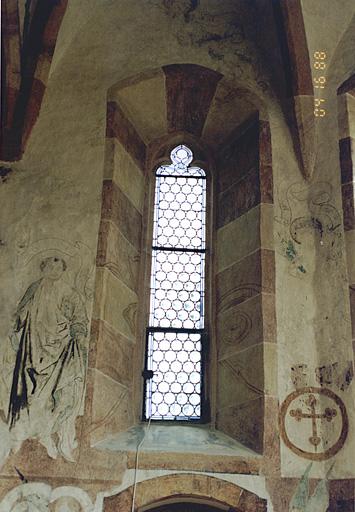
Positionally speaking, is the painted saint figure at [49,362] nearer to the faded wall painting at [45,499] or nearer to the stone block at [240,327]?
the faded wall painting at [45,499]

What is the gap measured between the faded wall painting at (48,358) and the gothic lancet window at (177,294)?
90 centimetres

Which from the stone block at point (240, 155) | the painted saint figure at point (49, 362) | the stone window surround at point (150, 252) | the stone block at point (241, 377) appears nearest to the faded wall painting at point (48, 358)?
the painted saint figure at point (49, 362)

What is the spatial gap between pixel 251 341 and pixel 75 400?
1705 millimetres

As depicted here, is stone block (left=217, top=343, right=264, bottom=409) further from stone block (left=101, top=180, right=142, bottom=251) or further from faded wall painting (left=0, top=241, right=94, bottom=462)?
stone block (left=101, top=180, right=142, bottom=251)

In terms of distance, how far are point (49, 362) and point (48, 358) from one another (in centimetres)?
4

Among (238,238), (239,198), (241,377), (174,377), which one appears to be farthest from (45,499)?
(239,198)

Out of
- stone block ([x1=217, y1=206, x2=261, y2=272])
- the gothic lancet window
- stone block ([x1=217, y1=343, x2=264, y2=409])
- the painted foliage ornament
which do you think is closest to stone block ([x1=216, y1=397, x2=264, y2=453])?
stone block ([x1=217, y1=343, x2=264, y2=409])

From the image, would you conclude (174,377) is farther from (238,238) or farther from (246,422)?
(238,238)

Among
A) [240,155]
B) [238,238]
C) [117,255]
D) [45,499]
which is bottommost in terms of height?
[45,499]

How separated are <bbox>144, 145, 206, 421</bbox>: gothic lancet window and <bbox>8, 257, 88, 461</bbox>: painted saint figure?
90 cm

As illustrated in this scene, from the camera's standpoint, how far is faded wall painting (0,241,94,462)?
6887 mm

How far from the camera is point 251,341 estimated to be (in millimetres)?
7477

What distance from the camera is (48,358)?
23.6ft

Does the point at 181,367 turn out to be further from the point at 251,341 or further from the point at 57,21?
the point at 57,21
